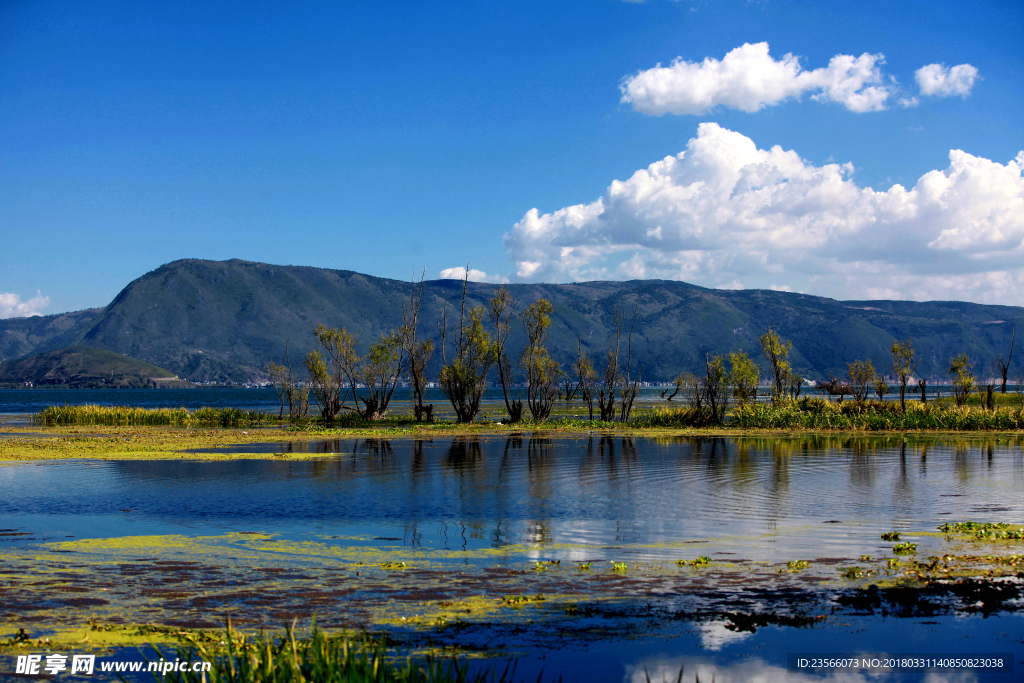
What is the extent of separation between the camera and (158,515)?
18.2 metres

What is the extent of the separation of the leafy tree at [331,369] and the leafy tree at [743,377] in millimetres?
27682

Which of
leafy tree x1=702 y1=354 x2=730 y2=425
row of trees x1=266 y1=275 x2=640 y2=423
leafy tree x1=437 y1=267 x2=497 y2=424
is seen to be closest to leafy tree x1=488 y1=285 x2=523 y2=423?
row of trees x1=266 y1=275 x2=640 y2=423

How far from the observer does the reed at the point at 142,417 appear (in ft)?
185

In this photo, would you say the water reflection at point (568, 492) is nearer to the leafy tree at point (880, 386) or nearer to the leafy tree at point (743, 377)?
the leafy tree at point (743, 377)

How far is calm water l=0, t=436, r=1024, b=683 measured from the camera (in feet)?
29.5

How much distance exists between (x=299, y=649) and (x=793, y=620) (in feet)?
19.9

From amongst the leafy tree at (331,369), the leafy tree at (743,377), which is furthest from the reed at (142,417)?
the leafy tree at (743,377)

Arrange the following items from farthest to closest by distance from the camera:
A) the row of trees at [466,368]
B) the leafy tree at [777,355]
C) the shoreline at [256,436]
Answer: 1. the leafy tree at [777,355]
2. the row of trees at [466,368]
3. the shoreline at [256,436]

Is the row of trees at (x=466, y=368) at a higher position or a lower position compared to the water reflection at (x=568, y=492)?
higher

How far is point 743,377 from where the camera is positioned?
5559 cm

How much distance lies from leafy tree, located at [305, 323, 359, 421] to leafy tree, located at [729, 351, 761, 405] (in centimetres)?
2768

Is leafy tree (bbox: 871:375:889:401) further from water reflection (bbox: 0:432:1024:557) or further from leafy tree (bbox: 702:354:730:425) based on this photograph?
water reflection (bbox: 0:432:1024:557)

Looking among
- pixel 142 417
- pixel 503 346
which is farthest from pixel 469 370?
pixel 142 417

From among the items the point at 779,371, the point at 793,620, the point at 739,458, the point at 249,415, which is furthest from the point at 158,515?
the point at 779,371
